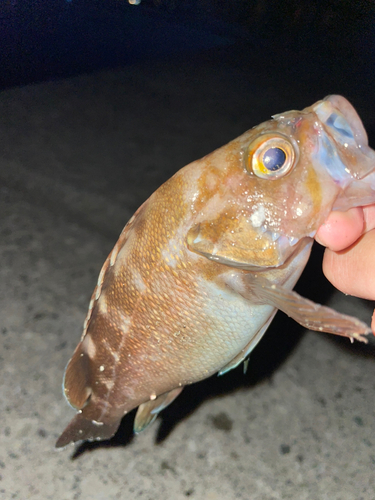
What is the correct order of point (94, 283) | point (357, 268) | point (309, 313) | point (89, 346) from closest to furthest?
point (309, 313) → point (357, 268) → point (89, 346) → point (94, 283)

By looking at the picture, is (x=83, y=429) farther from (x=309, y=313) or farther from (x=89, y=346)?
(x=309, y=313)

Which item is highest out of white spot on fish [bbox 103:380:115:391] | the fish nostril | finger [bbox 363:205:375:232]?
the fish nostril

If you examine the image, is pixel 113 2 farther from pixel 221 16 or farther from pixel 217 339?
pixel 217 339

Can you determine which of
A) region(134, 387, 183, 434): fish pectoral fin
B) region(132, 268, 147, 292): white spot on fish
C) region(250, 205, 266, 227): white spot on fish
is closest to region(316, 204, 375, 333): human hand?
region(250, 205, 266, 227): white spot on fish

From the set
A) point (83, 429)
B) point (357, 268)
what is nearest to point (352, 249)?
point (357, 268)

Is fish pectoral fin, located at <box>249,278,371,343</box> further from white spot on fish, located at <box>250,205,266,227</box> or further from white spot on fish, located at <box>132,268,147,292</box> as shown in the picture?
white spot on fish, located at <box>132,268,147,292</box>

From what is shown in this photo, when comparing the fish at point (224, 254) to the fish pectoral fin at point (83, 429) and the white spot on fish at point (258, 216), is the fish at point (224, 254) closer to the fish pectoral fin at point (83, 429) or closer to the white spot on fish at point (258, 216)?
the white spot on fish at point (258, 216)

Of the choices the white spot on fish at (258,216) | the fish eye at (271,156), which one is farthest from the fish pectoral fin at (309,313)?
the fish eye at (271,156)
